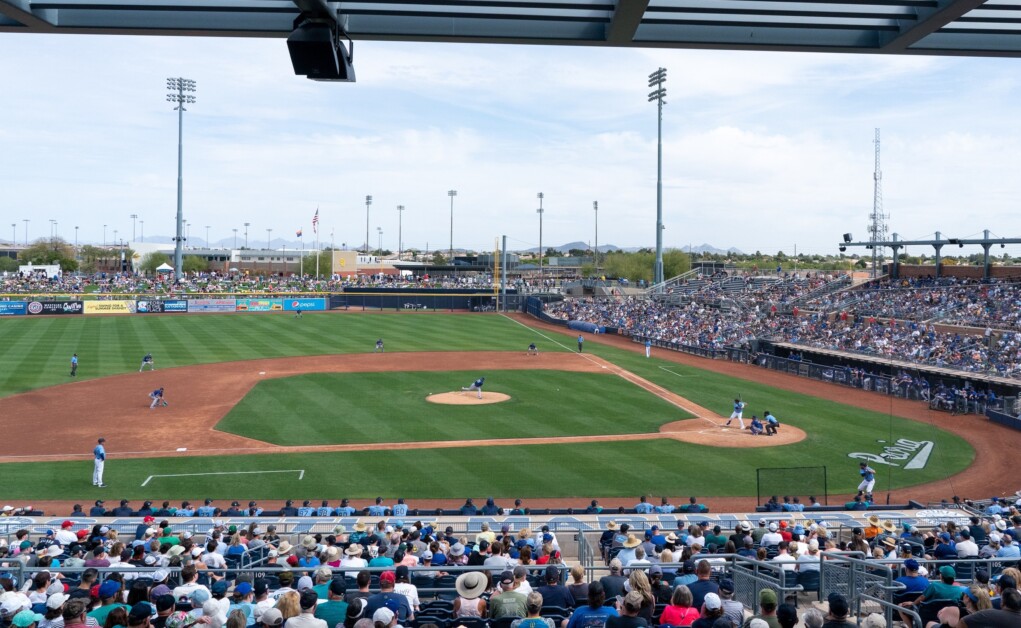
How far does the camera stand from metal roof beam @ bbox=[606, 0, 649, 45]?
5.13 m

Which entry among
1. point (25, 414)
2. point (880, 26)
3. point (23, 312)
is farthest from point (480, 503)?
point (23, 312)

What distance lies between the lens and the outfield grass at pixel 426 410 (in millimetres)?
27734

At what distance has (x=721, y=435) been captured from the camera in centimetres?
2794

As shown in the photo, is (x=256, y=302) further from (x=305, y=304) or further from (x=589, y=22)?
(x=589, y=22)

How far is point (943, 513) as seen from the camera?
1725cm

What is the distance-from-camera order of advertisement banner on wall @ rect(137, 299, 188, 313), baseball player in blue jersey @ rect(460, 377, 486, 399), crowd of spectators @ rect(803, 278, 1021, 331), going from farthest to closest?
advertisement banner on wall @ rect(137, 299, 188, 313) < crowd of spectators @ rect(803, 278, 1021, 331) < baseball player in blue jersey @ rect(460, 377, 486, 399)

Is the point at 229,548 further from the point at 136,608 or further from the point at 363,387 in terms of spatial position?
the point at 363,387

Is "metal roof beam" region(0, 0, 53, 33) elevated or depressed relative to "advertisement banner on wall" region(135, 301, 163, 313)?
elevated

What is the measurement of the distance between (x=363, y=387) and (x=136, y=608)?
30705mm

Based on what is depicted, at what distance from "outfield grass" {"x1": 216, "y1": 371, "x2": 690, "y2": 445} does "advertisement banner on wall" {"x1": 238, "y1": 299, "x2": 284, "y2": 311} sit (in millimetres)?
39895

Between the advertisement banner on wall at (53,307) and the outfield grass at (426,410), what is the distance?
4130 centimetres

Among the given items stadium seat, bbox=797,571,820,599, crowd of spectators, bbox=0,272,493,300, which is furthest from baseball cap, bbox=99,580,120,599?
crowd of spectators, bbox=0,272,493,300

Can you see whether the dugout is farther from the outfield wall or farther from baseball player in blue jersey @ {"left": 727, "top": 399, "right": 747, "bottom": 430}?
baseball player in blue jersey @ {"left": 727, "top": 399, "right": 747, "bottom": 430}

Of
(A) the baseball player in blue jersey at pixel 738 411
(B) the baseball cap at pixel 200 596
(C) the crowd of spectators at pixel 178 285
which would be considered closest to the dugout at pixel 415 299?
(C) the crowd of spectators at pixel 178 285
